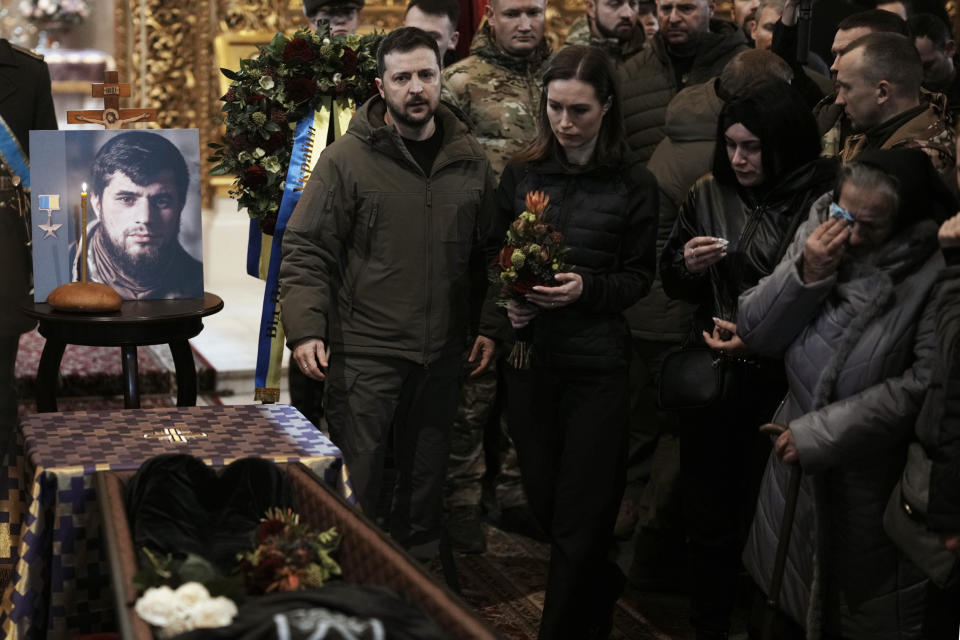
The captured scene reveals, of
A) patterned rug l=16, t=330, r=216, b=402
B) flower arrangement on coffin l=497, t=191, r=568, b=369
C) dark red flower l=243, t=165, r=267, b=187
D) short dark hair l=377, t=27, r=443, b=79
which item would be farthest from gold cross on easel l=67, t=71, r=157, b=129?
patterned rug l=16, t=330, r=216, b=402

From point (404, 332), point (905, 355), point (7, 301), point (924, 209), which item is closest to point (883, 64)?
point (924, 209)

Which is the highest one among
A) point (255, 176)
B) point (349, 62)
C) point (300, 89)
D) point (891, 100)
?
point (891, 100)

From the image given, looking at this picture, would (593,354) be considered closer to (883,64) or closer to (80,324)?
(883,64)

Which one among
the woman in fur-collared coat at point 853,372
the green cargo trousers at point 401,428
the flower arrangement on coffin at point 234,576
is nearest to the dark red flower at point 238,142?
the green cargo trousers at point 401,428

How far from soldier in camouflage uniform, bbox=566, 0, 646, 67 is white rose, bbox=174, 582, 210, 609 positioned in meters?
3.79

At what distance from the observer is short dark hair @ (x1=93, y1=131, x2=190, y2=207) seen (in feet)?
14.6

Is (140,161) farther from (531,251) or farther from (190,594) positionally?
(190,594)

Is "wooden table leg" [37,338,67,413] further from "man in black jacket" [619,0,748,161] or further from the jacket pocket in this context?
"man in black jacket" [619,0,748,161]

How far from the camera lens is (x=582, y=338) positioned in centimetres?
388

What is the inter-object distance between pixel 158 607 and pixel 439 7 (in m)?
3.74

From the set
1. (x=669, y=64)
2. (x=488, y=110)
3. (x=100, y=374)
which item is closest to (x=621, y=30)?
(x=669, y=64)

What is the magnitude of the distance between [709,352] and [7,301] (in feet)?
8.97

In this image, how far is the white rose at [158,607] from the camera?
2229mm

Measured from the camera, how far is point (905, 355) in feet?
10.2
